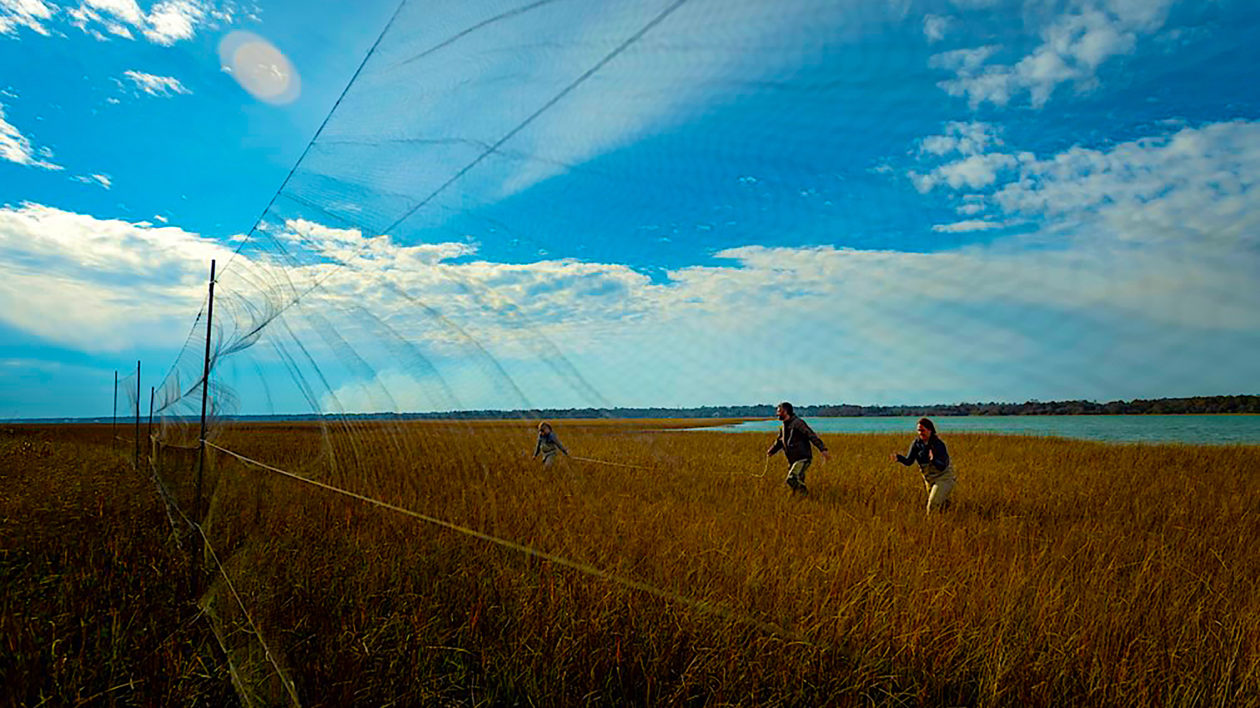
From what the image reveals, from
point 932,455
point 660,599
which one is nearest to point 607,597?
point 660,599

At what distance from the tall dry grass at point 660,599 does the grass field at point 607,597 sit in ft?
0.07

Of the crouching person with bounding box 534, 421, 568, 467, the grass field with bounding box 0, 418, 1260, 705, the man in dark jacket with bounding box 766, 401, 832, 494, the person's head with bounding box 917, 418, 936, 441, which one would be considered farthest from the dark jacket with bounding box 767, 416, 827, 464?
the crouching person with bounding box 534, 421, 568, 467

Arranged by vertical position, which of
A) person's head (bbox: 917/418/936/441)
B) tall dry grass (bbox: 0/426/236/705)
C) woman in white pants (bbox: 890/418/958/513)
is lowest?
tall dry grass (bbox: 0/426/236/705)

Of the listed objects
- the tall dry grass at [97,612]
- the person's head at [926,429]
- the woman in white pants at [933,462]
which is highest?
the person's head at [926,429]

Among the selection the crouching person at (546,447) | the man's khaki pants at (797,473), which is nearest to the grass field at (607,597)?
the crouching person at (546,447)

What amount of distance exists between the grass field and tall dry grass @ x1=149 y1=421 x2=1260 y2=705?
2cm

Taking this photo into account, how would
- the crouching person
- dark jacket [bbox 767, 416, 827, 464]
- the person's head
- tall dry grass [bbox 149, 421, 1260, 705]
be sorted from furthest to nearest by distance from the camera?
dark jacket [bbox 767, 416, 827, 464] < the person's head < the crouching person < tall dry grass [bbox 149, 421, 1260, 705]

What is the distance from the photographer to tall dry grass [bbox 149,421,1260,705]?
306 centimetres

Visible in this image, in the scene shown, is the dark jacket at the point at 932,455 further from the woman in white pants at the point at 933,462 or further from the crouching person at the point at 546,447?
the crouching person at the point at 546,447

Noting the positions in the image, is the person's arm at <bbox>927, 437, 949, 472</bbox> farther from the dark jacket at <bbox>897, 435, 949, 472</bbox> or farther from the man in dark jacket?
the man in dark jacket

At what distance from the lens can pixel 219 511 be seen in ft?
17.2

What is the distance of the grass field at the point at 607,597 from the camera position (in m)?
3.07

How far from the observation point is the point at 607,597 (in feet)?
11.9

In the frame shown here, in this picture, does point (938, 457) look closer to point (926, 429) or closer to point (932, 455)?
point (932, 455)
